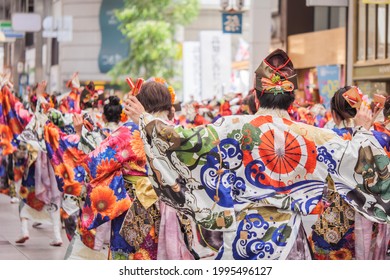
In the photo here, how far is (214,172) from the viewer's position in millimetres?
5555

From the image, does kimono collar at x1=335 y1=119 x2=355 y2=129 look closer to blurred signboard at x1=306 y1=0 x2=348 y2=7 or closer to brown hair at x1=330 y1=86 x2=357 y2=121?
brown hair at x1=330 y1=86 x2=357 y2=121

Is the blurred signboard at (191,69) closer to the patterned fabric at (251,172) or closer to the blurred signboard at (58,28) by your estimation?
the blurred signboard at (58,28)

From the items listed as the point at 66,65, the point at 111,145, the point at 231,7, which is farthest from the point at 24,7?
the point at 111,145

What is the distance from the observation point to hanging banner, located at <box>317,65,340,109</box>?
2023 centimetres

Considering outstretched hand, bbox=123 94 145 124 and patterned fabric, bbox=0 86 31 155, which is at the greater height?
outstretched hand, bbox=123 94 145 124

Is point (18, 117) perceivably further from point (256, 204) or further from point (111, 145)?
point (256, 204)

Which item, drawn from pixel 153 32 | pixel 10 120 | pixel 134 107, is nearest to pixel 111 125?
pixel 10 120

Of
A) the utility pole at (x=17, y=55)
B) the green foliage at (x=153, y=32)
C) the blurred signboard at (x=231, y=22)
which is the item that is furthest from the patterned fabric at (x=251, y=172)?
the utility pole at (x=17, y=55)

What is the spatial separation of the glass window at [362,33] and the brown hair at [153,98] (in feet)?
50.1

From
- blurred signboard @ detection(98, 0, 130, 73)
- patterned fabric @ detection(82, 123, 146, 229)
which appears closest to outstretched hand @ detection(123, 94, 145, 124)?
patterned fabric @ detection(82, 123, 146, 229)

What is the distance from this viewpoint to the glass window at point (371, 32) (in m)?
21.0

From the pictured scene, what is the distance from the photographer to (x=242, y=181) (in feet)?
18.1

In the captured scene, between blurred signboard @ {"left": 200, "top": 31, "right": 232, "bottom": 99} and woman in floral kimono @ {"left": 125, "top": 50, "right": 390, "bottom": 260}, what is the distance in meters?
23.8

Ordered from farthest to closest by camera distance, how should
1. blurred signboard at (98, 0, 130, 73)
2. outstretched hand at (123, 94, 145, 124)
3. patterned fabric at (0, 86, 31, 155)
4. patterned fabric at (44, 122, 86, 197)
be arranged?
Answer: blurred signboard at (98, 0, 130, 73) < patterned fabric at (0, 86, 31, 155) < patterned fabric at (44, 122, 86, 197) < outstretched hand at (123, 94, 145, 124)
